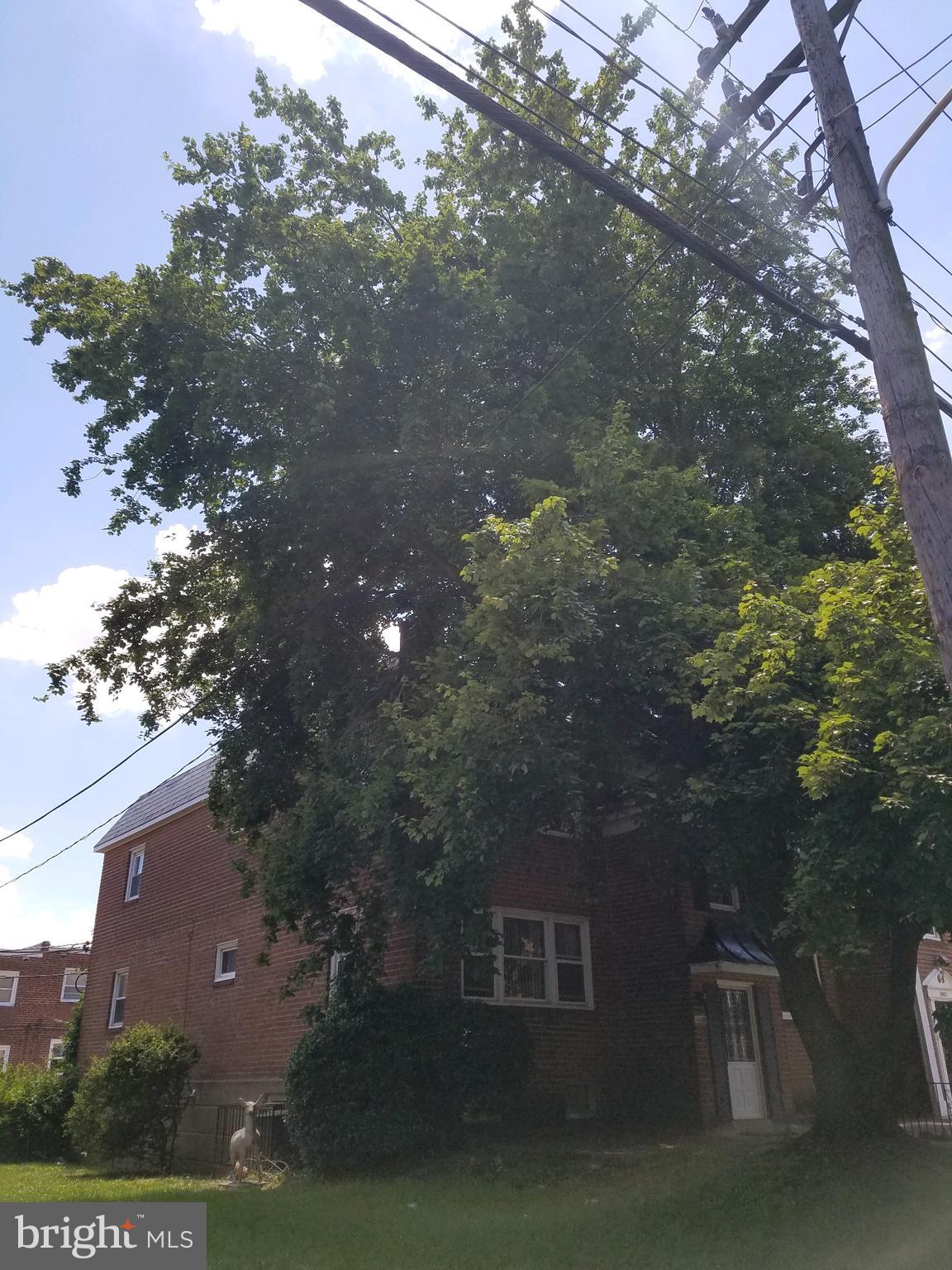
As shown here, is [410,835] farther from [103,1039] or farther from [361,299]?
[103,1039]

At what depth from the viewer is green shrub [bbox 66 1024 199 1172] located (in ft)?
58.4

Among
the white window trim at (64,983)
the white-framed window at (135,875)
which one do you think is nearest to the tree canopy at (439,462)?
the white-framed window at (135,875)

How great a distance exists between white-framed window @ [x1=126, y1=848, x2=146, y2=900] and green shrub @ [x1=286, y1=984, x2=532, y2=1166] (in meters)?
12.8

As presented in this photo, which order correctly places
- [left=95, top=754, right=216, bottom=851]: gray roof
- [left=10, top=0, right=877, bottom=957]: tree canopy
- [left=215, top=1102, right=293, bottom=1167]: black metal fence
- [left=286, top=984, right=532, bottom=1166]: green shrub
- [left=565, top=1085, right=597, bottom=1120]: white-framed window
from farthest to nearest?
1. [left=95, top=754, right=216, bottom=851]: gray roof
2. [left=565, top=1085, right=597, bottom=1120]: white-framed window
3. [left=215, top=1102, right=293, bottom=1167]: black metal fence
4. [left=286, top=984, right=532, bottom=1166]: green shrub
5. [left=10, top=0, right=877, bottom=957]: tree canopy

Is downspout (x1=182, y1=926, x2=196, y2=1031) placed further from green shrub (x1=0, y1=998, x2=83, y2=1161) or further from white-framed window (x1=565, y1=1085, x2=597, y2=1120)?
white-framed window (x1=565, y1=1085, x2=597, y2=1120)

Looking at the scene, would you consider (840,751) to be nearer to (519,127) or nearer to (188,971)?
(519,127)

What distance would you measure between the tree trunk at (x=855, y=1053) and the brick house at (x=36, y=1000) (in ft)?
111

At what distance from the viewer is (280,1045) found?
17.8 metres

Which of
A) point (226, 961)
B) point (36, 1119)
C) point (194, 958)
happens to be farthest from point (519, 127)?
point (36, 1119)

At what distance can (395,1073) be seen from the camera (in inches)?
538

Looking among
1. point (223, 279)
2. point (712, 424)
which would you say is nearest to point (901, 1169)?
point (712, 424)

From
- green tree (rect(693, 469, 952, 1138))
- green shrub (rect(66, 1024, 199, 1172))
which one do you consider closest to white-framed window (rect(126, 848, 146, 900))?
green shrub (rect(66, 1024, 199, 1172))

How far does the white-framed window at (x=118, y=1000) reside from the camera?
81.0ft

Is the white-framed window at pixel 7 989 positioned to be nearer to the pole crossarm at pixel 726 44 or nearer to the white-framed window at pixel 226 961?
the white-framed window at pixel 226 961
